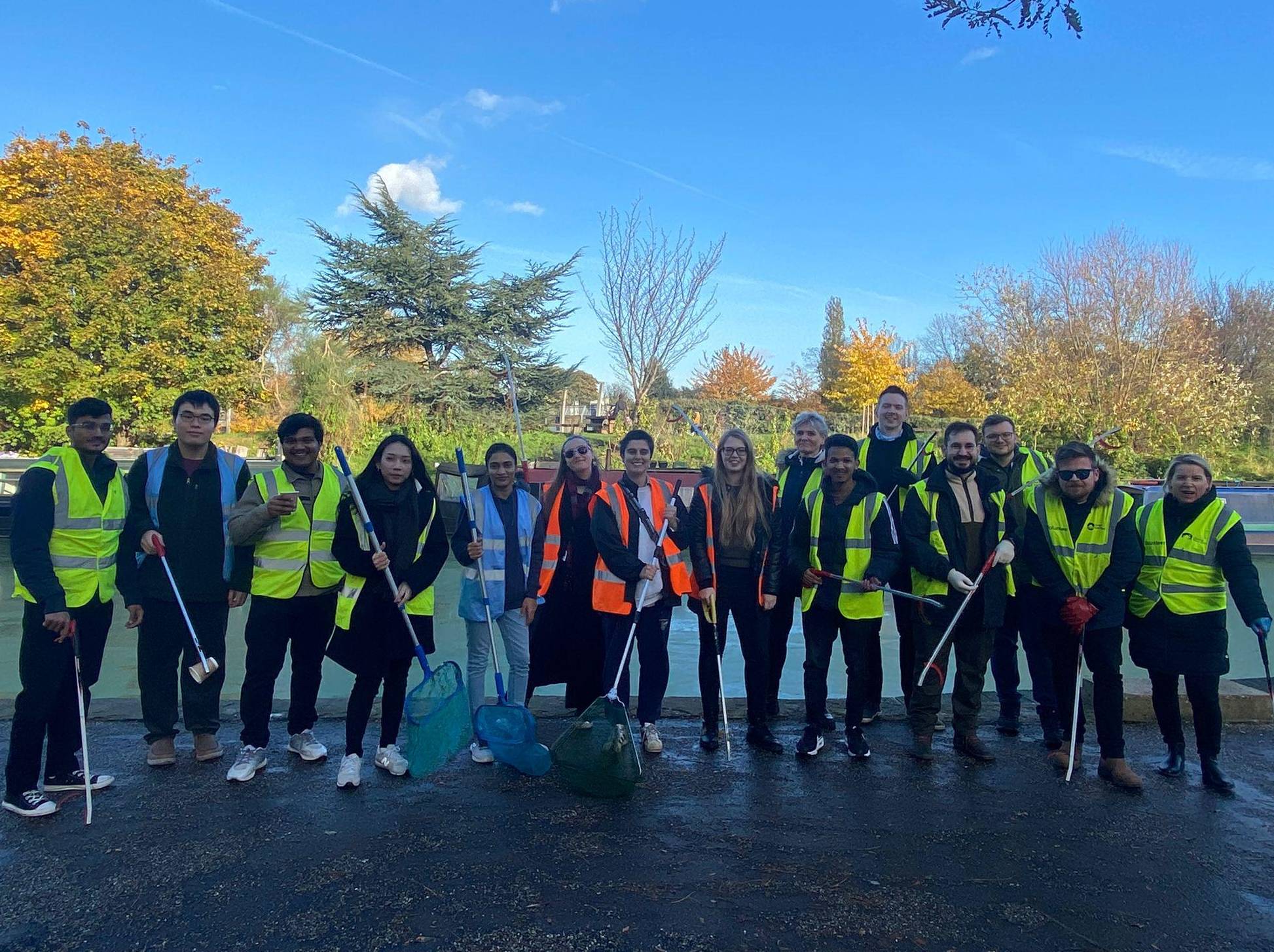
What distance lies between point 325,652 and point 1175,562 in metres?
3.92

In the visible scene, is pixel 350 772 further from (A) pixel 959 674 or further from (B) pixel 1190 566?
(B) pixel 1190 566

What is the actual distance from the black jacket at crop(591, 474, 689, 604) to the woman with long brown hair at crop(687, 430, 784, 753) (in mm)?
133

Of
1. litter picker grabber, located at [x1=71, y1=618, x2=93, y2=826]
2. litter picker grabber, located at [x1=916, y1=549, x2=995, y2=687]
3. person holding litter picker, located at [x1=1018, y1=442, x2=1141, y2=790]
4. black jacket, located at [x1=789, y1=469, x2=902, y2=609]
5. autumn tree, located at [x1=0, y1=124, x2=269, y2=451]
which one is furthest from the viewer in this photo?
autumn tree, located at [x1=0, y1=124, x2=269, y2=451]

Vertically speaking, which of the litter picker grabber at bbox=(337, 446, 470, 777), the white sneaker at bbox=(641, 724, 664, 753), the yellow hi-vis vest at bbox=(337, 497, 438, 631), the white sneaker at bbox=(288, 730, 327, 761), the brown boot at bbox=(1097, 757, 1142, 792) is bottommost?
the brown boot at bbox=(1097, 757, 1142, 792)

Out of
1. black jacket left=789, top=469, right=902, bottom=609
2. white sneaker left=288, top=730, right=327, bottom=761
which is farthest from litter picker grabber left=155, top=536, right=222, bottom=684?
black jacket left=789, top=469, right=902, bottom=609

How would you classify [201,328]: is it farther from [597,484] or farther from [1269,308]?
[1269,308]

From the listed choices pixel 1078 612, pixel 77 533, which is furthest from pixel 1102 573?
pixel 77 533

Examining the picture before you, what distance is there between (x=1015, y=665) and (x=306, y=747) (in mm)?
3738

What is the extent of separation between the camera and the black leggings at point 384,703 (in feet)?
12.2

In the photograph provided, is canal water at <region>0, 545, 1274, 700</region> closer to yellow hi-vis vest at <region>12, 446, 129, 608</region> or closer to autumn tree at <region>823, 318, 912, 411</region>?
yellow hi-vis vest at <region>12, 446, 129, 608</region>

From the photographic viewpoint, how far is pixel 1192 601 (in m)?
3.84

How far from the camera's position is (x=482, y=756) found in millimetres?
4012

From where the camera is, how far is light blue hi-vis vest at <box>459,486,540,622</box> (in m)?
4.18

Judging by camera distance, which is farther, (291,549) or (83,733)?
(291,549)
